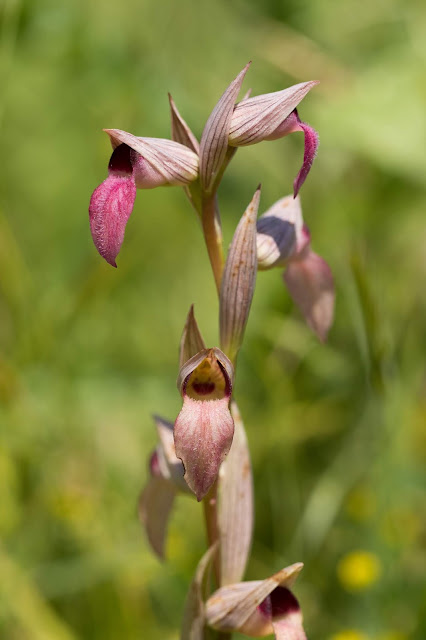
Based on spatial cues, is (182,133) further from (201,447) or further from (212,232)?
(201,447)

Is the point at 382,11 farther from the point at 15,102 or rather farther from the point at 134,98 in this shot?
the point at 15,102

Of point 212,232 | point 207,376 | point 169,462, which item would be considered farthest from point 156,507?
point 212,232

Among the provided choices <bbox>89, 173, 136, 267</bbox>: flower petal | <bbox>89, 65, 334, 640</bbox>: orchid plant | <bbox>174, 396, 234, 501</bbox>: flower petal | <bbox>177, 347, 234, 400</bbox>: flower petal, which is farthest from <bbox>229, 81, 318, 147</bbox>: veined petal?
<bbox>174, 396, 234, 501</bbox>: flower petal

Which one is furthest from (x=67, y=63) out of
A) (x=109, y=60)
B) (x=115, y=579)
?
(x=115, y=579)

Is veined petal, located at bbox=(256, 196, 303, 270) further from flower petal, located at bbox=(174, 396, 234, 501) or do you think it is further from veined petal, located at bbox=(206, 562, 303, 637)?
veined petal, located at bbox=(206, 562, 303, 637)

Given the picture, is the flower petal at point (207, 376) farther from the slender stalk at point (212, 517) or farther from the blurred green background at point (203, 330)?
the blurred green background at point (203, 330)

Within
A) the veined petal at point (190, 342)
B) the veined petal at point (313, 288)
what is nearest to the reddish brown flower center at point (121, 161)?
the veined petal at point (190, 342)
